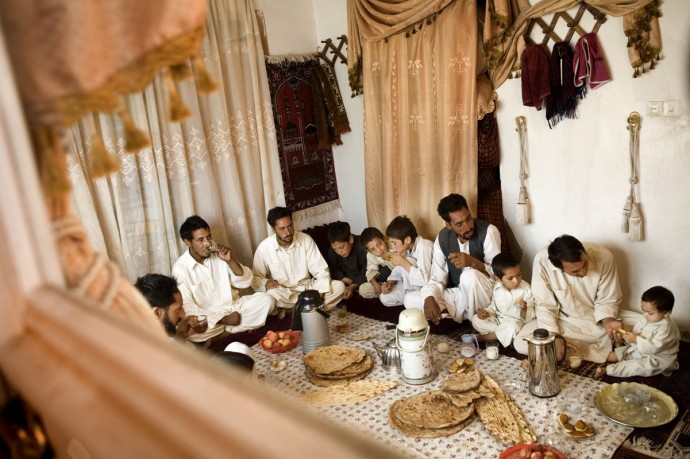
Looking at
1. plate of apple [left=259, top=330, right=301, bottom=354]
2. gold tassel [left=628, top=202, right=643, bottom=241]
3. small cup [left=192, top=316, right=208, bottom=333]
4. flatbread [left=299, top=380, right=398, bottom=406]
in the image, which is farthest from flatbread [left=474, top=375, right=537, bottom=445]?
small cup [left=192, top=316, right=208, bottom=333]

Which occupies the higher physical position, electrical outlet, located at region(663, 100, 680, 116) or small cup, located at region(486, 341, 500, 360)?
electrical outlet, located at region(663, 100, 680, 116)

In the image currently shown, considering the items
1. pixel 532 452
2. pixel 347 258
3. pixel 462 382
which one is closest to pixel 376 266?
pixel 347 258

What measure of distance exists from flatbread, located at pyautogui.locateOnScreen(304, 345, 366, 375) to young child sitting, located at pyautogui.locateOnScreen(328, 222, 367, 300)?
915 mm

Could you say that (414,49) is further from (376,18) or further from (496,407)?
(496,407)

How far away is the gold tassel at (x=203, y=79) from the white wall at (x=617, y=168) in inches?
101

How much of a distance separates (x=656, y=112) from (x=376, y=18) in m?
1.83

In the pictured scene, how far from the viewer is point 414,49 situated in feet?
11.6

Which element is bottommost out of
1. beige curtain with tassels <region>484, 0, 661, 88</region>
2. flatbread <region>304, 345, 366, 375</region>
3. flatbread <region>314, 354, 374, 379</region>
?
flatbread <region>314, 354, 374, 379</region>

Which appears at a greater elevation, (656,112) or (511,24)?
(511,24)

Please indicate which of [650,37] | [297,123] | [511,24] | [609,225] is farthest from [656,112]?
[297,123]

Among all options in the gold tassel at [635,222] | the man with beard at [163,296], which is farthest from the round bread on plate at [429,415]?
the gold tassel at [635,222]

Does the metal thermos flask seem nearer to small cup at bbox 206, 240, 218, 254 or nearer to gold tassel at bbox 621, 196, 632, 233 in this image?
small cup at bbox 206, 240, 218, 254

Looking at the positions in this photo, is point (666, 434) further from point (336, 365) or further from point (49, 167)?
point (49, 167)

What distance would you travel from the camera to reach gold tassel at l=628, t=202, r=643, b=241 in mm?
2713
